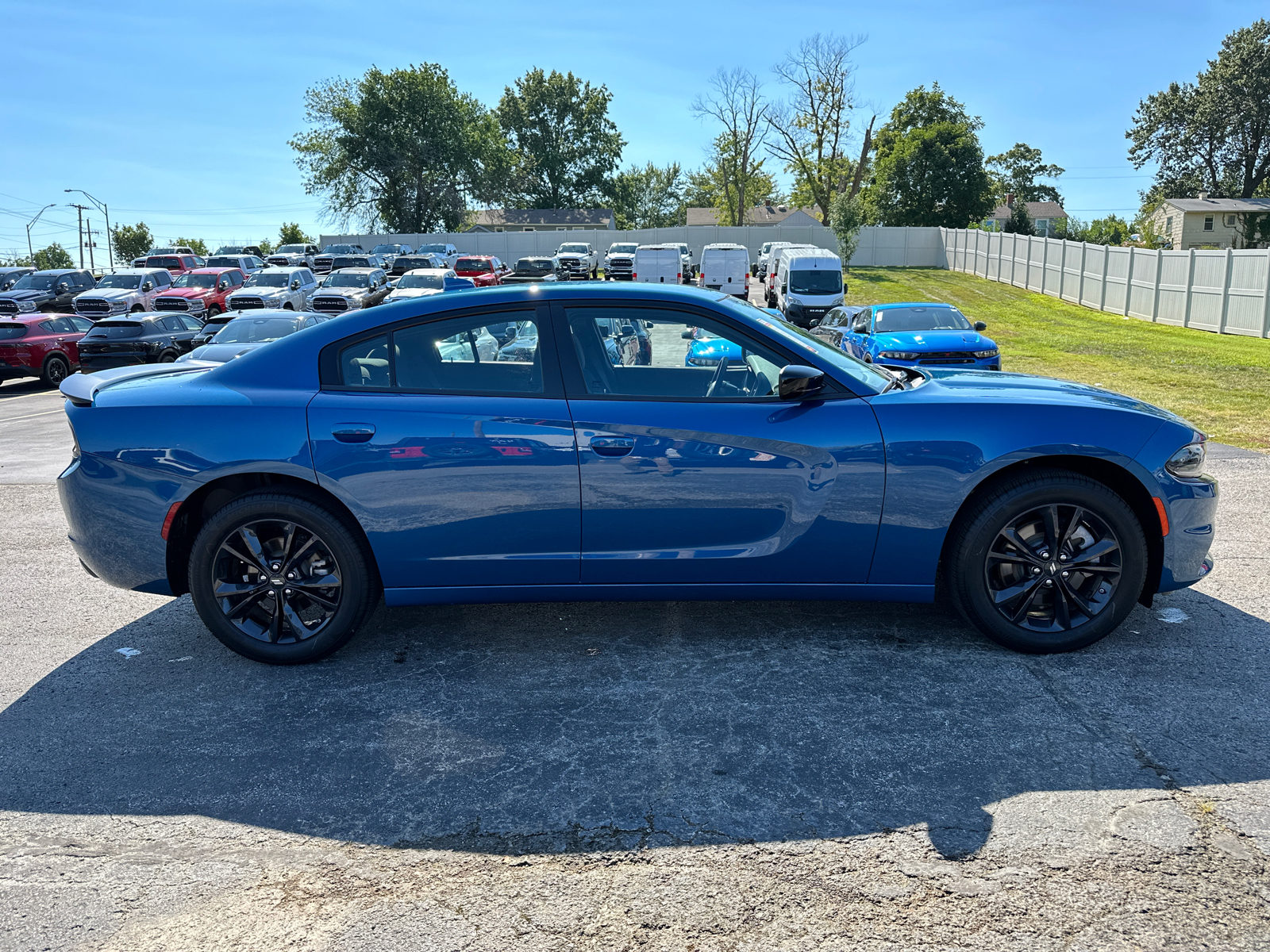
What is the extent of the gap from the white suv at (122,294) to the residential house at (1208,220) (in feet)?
201

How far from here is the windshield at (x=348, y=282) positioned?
29438 mm

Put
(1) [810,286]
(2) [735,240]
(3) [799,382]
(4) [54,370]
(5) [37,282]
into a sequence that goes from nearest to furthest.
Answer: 1. (3) [799,382]
2. (4) [54,370]
3. (1) [810,286]
4. (5) [37,282]
5. (2) [735,240]

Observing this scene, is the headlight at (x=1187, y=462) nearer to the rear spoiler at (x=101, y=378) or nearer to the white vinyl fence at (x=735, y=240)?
the rear spoiler at (x=101, y=378)

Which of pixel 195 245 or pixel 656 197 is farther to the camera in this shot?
pixel 656 197

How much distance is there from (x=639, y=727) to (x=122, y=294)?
94.1 feet

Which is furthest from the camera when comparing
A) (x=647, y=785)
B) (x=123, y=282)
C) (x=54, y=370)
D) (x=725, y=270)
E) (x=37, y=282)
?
(x=725, y=270)

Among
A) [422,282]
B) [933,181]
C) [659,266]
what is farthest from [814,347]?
[933,181]

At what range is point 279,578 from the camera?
4410 mm

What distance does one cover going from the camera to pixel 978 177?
65.8 meters

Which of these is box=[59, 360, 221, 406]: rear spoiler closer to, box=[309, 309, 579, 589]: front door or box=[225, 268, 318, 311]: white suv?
box=[309, 309, 579, 589]: front door

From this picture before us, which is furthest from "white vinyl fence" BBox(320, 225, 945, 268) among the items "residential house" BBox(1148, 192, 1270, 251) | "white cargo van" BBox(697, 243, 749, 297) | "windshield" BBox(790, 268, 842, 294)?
"windshield" BBox(790, 268, 842, 294)

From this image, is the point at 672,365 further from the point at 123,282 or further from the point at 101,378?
the point at 123,282

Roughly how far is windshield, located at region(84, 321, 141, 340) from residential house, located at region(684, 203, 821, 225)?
213ft

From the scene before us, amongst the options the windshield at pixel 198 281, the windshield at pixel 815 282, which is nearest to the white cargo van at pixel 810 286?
the windshield at pixel 815 282
